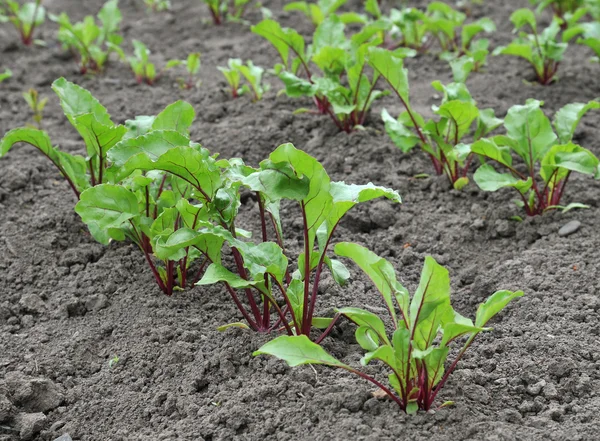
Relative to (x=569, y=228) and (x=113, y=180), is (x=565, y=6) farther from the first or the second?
(x=113, y=180)

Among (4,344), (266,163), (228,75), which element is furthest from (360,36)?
(4,344)

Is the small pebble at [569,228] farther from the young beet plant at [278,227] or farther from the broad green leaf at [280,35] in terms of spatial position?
the broad green leaf at [280,35]

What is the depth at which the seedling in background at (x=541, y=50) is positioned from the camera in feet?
14.3

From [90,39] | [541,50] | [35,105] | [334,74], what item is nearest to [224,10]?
[90,39]

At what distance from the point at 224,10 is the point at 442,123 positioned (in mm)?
3335

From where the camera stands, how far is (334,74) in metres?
3.98

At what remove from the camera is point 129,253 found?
3211mm

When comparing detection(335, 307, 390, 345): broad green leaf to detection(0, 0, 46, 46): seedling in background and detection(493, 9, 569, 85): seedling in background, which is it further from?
detection(0, 0, 46, 46): seedling in background

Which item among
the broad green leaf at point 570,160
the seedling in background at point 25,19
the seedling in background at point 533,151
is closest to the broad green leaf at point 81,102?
the seedling in background at point 533,151

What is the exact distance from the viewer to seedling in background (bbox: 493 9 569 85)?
4371 millimetres

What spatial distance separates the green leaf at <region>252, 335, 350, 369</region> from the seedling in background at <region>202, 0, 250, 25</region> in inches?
172

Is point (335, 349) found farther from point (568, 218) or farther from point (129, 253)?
point (568, 218)

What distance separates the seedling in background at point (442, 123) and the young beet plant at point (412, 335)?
122 centimetres

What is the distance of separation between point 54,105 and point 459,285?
308 cm
